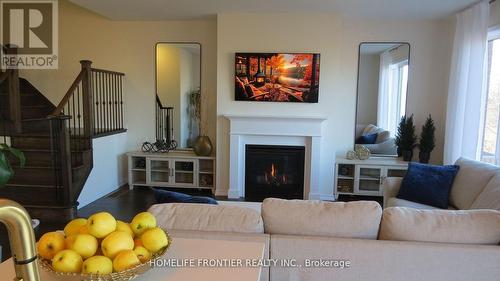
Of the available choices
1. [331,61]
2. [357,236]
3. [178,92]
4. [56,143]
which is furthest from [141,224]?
[178,92]

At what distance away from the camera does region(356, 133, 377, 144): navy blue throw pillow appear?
5.14 m

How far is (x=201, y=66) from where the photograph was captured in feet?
17.4

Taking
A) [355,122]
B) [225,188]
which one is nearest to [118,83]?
[225,188]

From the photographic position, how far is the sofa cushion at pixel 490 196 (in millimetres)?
2590

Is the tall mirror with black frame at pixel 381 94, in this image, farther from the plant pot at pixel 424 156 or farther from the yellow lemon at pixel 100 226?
the yellow lemon at pixel 100 226

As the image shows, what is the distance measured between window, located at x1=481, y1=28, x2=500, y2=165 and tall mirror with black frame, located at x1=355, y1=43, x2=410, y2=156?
1176 millimetres

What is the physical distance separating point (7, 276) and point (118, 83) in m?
4.72

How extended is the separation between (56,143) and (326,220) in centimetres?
350

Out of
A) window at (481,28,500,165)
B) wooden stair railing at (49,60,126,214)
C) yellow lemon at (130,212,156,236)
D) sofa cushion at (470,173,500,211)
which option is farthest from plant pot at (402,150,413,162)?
yellow lemon at (130,212,156,236)

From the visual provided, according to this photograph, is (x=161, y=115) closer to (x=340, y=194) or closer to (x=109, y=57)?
(x=109, y=57)

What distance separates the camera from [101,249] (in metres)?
0.99

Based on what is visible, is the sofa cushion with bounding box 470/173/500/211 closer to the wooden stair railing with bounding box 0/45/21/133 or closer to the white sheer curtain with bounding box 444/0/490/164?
the white sheer curtain with bounding box 444/0/490/164

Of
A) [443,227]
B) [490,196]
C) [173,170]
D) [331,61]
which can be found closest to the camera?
[443,227]

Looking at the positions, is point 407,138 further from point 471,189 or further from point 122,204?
point 122,204
